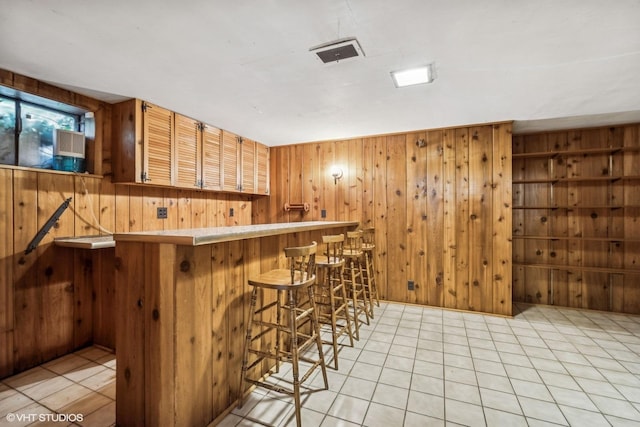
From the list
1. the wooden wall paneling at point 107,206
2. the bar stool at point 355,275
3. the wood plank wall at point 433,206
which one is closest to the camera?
the wooden wall paneling at point 107,206

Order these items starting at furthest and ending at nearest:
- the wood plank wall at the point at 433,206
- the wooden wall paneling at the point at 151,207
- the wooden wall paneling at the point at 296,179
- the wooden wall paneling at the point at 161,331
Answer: the wooden wall paneling at the point at 296,179 → the wood plank wall at the point at 433,206 → the wooden wall paneling at the point at 151,207 → the wooden wall paneling at the point at 161,331

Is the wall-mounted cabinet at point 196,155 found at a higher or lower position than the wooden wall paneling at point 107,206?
higher

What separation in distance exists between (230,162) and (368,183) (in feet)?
6.71

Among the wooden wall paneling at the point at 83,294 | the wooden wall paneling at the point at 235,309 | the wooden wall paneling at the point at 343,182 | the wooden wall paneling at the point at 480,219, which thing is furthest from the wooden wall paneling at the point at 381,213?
the wooden wall paneling at the point at 83,294

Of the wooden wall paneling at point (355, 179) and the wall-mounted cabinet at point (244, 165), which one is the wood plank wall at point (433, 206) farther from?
the wall-mounted cabinet at point (244, 165)

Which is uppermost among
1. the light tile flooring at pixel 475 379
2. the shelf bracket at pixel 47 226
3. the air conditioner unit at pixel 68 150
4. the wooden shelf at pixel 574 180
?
the air conditioner unit at pixel 68 150

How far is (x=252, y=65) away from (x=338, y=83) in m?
0.74

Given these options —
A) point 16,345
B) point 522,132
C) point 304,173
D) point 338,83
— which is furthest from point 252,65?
point 522,132

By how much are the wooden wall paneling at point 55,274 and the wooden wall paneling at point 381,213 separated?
135 inches

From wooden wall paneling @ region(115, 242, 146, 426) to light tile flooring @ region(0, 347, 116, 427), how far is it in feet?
1.04

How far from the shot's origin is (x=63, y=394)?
1976 millimetres

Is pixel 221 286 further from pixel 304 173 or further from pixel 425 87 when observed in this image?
pixel 304 173

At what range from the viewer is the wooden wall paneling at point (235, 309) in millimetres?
1843

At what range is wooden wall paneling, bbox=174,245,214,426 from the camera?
1.49m
